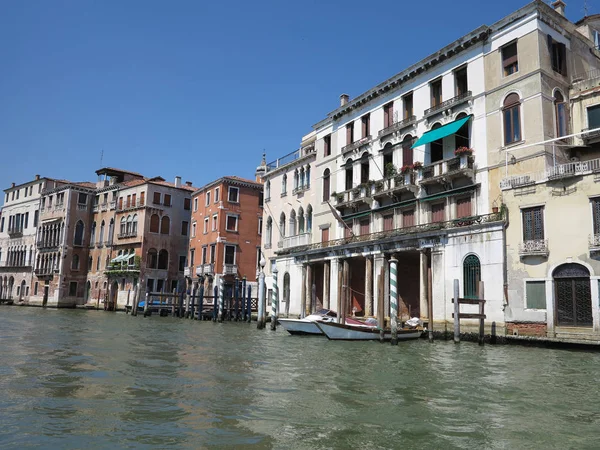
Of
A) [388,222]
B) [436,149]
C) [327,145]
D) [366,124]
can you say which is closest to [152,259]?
[327,145]

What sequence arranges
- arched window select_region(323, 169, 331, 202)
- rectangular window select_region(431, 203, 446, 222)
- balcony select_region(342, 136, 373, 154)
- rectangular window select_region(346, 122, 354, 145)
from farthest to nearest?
arched window select_region(323, 169, 331, 202) → rectangular window select_region(346, 122, 354, 145) → balcony select_region(342, 136, 373, 154) → rectangular window select_region(431, 203, 446, 222)

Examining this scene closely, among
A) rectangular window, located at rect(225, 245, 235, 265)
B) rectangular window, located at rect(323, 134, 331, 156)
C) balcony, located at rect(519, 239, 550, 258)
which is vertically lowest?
balcony, located at rect(519, 239, 550, 258)

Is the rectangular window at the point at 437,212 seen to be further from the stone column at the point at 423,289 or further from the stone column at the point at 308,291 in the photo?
the stone column at the point at 308,291

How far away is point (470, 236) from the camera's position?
2081cm

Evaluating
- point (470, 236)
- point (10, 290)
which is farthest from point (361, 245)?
point (10, 290)

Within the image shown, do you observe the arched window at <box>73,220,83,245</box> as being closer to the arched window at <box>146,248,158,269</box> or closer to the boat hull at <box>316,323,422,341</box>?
the arched window at <box>146,248,158,269</box>

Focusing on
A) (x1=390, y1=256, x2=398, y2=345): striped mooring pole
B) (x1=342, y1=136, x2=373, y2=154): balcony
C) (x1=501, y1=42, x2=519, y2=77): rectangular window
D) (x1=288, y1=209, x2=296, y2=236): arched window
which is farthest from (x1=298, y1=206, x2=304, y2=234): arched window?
(x1=501, y1=42, x2=519, y2=77): rectangular window

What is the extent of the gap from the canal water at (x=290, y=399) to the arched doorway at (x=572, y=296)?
2774mm

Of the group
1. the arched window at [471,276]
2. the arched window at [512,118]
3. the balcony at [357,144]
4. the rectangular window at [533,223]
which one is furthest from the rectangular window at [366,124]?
the rectangular window at [533,223]

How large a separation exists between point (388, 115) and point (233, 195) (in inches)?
729

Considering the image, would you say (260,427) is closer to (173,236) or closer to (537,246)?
(537,246)

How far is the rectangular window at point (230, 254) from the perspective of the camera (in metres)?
42.2

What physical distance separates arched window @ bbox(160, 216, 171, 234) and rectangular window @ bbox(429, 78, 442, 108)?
3120cm

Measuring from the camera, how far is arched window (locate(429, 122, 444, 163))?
2447cm
